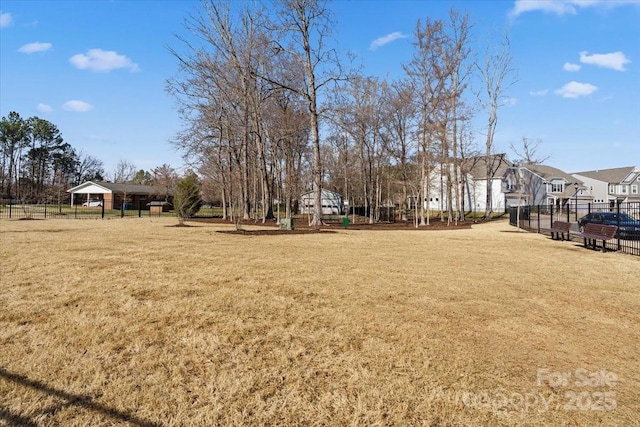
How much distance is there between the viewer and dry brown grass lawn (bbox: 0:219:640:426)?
260 cm

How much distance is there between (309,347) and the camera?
144 inches

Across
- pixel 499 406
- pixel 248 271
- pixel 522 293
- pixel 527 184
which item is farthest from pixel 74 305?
pixel 527 184

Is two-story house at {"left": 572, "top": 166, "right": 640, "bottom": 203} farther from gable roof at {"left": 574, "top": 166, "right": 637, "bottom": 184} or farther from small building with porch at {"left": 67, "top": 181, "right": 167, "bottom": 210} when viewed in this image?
small building with porch at {"left": 67, "top": 181, "right": 167, "bottom": 210}

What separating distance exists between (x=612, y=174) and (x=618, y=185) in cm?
252

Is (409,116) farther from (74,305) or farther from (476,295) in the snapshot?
(74,305)

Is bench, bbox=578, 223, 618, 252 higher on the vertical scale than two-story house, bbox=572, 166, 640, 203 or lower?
lower

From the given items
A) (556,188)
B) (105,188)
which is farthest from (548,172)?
(105,188)

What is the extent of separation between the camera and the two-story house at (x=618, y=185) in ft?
190

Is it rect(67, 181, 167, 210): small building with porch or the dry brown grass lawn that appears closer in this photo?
the dry brown grass lawn

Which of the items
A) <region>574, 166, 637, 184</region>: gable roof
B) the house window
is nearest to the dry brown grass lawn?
the house window

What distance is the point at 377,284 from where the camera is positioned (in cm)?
633

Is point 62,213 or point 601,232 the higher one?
point 62,213

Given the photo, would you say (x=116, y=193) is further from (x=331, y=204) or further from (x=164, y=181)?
(x=331, y=204)

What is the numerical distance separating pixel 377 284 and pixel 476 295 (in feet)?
5.34
